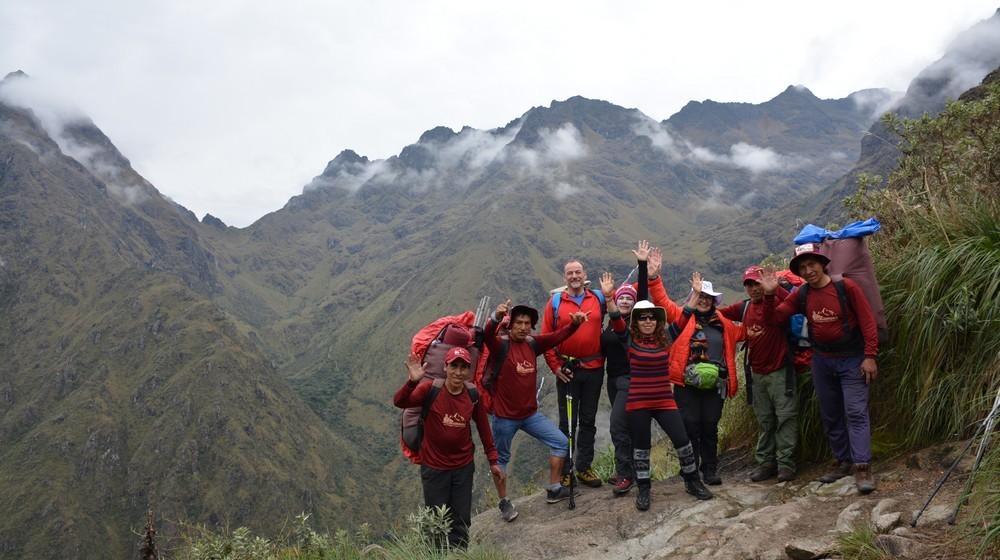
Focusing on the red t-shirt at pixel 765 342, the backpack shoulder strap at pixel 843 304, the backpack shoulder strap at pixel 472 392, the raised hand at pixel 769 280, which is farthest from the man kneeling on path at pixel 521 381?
the backpack shoulder strap at pixel 843 304

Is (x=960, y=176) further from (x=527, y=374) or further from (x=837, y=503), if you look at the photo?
(x=527, y=374)

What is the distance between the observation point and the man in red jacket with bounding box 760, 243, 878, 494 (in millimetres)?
6039

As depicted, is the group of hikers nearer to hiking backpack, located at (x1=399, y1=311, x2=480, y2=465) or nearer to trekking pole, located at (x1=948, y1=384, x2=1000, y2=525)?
→ hiking backpack, located at (x1=399, y1=311, x2=480, y2=465)

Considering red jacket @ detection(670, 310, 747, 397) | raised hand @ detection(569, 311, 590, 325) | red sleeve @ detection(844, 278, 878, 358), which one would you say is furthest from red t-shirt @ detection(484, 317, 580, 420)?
red sleeve @ detection(844, 278, 878, 358)

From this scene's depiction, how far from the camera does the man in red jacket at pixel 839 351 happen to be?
6.04 meters

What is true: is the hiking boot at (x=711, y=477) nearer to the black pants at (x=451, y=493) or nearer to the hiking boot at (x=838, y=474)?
the hiking boot at (x=838, y=474)

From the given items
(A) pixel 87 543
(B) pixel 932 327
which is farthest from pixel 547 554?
(A) pixel 87 543

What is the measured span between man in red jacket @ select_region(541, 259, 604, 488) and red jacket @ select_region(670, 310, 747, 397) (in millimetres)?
1050

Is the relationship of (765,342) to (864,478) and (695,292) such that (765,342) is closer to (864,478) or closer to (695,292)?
(695,292)

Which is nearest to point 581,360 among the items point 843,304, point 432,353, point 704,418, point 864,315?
point 704,418

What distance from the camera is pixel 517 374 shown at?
7.90 meters

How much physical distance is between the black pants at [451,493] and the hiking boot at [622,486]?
206cm

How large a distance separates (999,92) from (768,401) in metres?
5.65

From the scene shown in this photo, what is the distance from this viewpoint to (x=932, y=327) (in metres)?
5.84
